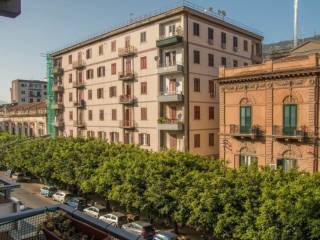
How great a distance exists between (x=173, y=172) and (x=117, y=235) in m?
19.9

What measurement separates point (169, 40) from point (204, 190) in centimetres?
1907

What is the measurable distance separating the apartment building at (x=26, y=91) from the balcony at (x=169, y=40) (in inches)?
3991

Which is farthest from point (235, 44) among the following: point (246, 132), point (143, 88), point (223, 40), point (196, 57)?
point (246, 132)

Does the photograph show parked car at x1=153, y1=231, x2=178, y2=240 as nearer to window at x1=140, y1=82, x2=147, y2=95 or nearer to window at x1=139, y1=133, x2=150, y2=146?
window at x1=139, y1=133, x2=150, y2=146

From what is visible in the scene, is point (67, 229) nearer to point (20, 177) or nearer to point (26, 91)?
point (20, 177)

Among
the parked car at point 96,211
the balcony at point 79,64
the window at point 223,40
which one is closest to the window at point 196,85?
the window at point 223,40

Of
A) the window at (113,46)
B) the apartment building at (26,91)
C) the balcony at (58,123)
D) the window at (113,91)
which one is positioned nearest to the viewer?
→ the window at (113,46)

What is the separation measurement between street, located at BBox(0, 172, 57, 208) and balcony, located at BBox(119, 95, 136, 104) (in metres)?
14.4

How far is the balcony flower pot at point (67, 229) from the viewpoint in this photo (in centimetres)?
543

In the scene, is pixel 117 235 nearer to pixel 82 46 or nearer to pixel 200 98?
pixel 200 98

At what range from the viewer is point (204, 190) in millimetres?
21219

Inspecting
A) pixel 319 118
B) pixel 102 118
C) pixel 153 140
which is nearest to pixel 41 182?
pixel 102 118

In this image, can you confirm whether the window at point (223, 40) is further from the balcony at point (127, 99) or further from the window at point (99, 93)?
the window at point (99, 93)

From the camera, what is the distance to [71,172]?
34.0 metres
